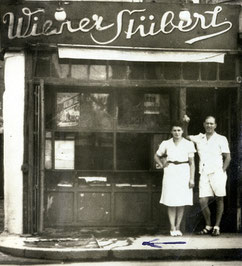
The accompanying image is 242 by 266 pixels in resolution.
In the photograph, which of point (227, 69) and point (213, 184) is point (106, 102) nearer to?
point (227, 69)

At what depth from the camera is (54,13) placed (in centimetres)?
1040

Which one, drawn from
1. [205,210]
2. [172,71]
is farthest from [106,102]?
[205,210]

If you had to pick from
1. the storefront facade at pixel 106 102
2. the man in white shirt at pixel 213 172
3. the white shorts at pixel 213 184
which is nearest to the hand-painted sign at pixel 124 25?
the storefront facade at pixel 106 102

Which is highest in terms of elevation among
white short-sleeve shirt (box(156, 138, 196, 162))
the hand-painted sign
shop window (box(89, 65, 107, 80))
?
the hand-painted sign

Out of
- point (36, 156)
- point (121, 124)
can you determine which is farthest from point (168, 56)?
point (36, 156)

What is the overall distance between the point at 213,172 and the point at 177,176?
0.63 meters

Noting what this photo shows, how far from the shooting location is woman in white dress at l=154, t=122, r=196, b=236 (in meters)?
10.2

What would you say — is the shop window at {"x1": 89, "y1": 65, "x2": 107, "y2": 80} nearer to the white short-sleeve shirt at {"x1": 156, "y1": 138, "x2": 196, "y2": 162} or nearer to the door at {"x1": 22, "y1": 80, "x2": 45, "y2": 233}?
the door at {"x1": 22, "y1": 80, "x2": 45, "y2": 233}

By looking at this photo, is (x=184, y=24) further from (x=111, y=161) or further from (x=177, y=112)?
(x=111, y=161)

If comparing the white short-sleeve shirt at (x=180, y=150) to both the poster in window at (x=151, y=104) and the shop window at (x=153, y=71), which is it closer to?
the poster in window at (x=151, y=104)

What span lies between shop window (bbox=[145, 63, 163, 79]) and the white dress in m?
1.27

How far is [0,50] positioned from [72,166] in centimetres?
251

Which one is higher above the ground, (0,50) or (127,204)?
(0,50)

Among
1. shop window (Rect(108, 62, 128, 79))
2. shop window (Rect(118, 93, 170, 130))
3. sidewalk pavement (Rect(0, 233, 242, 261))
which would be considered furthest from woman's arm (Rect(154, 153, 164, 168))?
shop window (Rect(108, 62, 128, 79))
